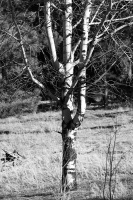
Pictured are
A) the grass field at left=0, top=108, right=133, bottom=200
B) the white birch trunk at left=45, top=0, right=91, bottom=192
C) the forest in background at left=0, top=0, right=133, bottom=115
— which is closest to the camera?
the forest in background at left=0, top=0, right=133, bottom=115

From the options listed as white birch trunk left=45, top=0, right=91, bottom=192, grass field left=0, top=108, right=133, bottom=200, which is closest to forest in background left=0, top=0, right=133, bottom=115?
white birch trunk left=45, top=0, right=91, bottom=192

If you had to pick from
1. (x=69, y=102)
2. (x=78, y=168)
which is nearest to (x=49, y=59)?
(x=69, y=102)

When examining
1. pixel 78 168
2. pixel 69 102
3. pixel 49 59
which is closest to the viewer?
pixel 69 102

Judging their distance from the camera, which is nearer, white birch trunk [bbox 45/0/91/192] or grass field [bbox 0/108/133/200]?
white birch trunk [bbox 45/0/91/192]

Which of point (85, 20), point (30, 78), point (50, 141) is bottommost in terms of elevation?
point (50, 141)

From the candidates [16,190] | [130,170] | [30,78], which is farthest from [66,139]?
[130,170]

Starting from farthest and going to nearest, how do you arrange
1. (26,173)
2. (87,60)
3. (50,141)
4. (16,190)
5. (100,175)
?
(50,141), (26,173), (100,175), (16,190), (87,60)

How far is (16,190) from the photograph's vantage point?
7.06 metres

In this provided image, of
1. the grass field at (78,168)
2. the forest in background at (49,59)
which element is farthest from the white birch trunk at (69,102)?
the grass field at (78,168)

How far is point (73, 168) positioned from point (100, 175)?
1.75 meters

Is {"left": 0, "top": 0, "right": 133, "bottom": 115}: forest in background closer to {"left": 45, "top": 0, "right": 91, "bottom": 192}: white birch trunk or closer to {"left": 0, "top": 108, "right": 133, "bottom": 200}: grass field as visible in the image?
{"left": 45, "top": 0, "right": 91, "bottom": 192}: white birch trunk

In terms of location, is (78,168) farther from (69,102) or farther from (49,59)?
(69,102)

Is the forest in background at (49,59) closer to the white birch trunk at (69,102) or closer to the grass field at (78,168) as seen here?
the white birch trunk at (69,102)

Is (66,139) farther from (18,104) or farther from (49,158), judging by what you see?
(18,104)
